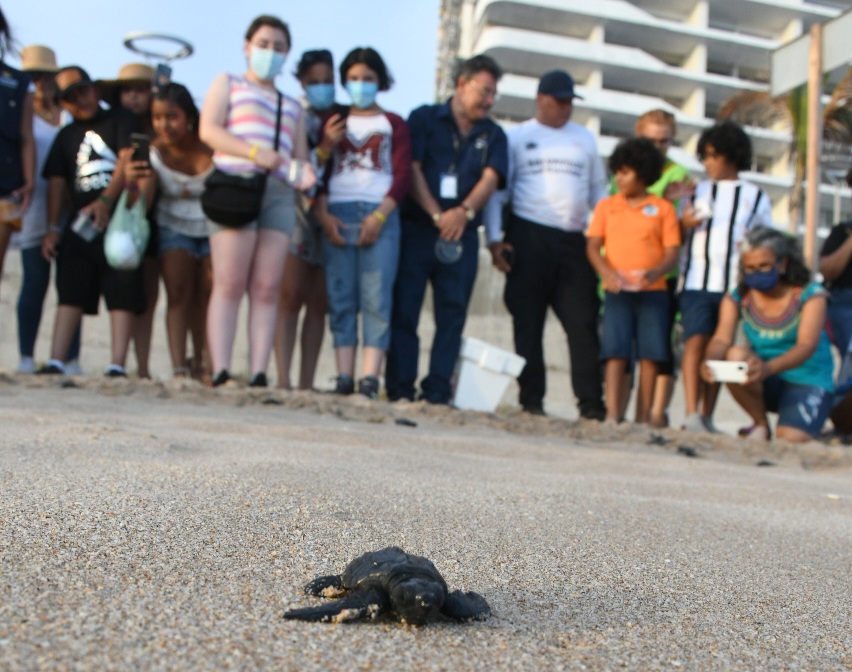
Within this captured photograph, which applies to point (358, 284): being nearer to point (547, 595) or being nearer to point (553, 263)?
point (553, 263)

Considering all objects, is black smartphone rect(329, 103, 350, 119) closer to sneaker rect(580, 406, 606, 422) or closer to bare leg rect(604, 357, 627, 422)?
bare leg rect(604, 357, 627, 422)

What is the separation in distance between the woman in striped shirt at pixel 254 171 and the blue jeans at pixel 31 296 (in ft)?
3.02

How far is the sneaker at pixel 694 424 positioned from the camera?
4234 millimetres

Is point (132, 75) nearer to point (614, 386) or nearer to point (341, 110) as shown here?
point (341, 110)

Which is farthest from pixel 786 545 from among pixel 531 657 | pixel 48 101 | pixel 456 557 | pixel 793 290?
pixel 48 101

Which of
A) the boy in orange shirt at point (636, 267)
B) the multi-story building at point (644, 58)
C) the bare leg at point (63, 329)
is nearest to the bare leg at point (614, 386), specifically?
the boy in orange shirt at point (636, 267)

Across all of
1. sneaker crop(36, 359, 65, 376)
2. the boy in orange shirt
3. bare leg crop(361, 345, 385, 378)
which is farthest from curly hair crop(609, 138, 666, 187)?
sneaker crop(36, 359, 65, 376)

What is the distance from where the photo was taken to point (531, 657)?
986 mm

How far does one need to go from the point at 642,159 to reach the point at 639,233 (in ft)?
1.14

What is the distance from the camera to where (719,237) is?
4250 mm

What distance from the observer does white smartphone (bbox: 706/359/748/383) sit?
155 inches

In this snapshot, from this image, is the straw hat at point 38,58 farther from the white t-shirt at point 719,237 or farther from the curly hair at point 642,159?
the white t-shirt at point 719,237

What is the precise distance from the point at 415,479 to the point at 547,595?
87cm

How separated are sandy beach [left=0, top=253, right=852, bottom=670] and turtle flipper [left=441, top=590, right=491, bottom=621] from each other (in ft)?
0.06
